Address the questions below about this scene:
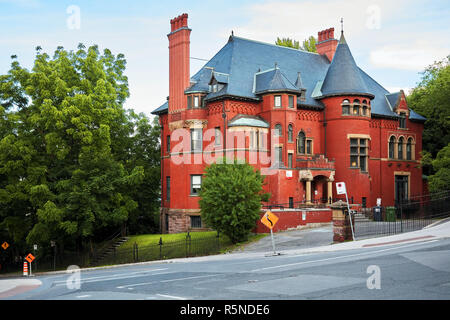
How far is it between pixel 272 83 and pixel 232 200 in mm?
13403

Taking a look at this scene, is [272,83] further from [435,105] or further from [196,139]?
[435,105]

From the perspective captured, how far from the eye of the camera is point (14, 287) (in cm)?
1759

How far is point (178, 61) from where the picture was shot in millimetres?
41875

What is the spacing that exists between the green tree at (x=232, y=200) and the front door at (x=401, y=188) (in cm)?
2226

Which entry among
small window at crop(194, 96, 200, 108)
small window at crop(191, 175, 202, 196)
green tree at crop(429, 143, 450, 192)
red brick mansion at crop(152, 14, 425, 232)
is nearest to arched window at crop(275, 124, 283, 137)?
red brick mansion at crop(152, 14, 425, 232)

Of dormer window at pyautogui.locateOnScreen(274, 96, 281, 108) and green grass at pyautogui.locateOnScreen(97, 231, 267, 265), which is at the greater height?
dormer window at pyautogui.locateOnScreen(274, 96, 281, 108)

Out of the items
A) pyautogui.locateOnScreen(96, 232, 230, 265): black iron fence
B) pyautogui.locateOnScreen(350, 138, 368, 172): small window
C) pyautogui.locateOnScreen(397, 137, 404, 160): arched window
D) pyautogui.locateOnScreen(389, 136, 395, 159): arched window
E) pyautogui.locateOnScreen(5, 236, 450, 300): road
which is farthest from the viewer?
pyautogui.locateOnScreen(397, 137, 404, 160): arched window

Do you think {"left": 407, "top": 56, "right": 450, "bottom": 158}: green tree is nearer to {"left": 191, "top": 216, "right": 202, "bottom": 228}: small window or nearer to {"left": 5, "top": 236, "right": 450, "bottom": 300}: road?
{"left": 191, "top": 216, "right": 202, "bottom": 228}: small window

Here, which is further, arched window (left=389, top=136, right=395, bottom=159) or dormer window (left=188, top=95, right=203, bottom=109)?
arched window (left=389, top=136, right=395, bottom=159)

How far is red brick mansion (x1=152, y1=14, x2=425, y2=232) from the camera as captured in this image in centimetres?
4009

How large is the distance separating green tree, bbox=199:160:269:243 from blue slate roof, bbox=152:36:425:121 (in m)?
9.82

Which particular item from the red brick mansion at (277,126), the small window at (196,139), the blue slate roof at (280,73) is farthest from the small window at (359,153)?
the small window at (196,139)

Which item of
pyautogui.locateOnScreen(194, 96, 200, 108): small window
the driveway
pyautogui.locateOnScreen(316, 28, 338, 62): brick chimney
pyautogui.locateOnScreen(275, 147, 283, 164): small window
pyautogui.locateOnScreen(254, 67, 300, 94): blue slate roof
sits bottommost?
the driveway
